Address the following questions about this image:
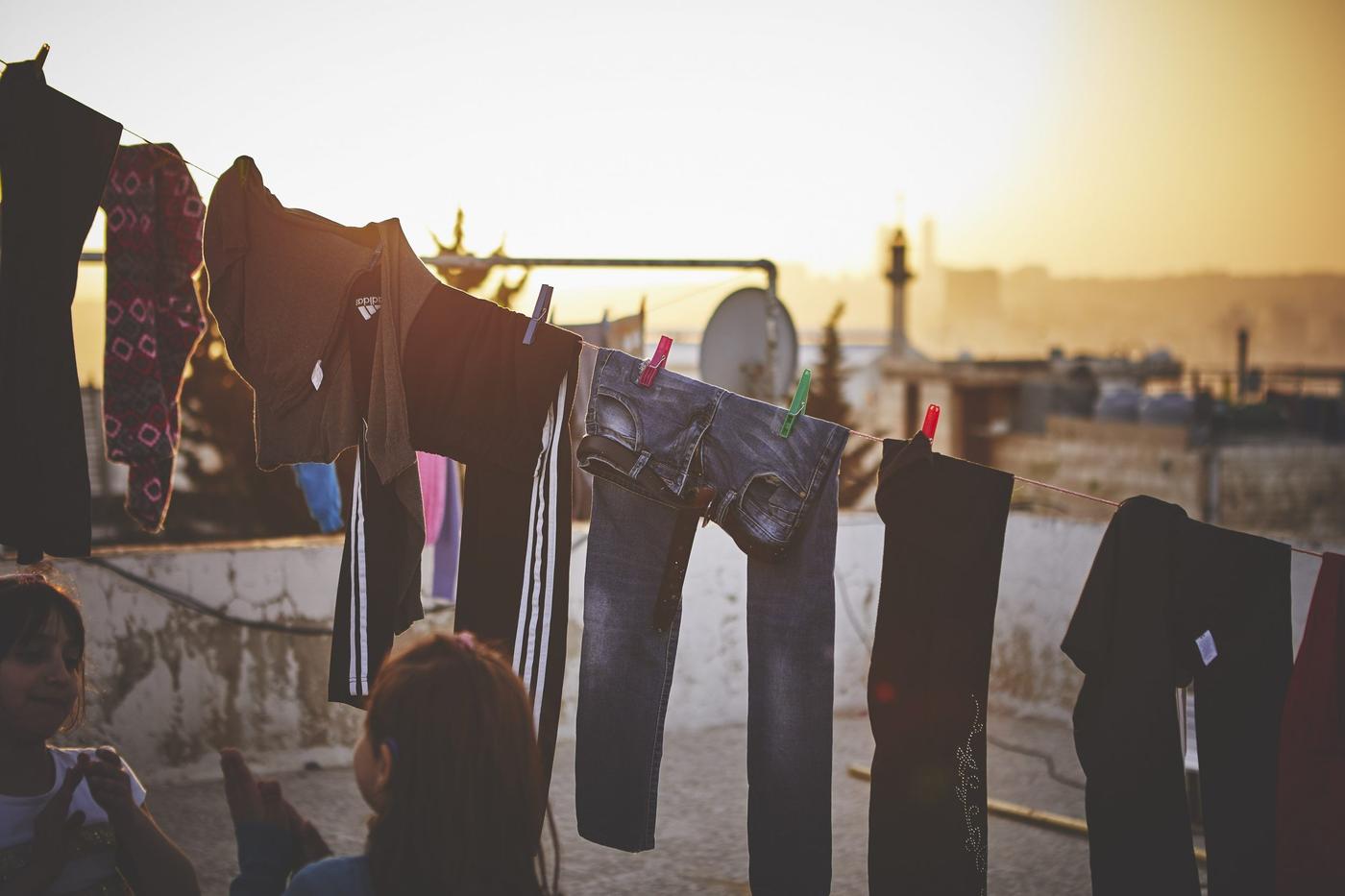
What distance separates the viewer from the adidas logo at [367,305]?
2850 mm

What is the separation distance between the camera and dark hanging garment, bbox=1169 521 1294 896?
271cm

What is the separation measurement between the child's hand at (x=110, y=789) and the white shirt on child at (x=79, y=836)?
3 centimetres

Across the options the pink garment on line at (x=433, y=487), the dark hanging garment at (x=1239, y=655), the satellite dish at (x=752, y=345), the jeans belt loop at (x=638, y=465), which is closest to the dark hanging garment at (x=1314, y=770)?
the dark hanging garment at (x=1239, y=655)

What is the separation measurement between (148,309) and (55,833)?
1.77m

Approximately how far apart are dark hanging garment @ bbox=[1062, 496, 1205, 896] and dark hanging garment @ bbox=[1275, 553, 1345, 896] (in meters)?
0.20

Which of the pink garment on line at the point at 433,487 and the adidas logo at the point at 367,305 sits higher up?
the adidas logo at the point at 367,305

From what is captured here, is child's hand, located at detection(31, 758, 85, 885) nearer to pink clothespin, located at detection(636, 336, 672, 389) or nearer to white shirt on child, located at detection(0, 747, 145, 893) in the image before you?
white shirt on child, located at detection(0, 747, 145, 893)

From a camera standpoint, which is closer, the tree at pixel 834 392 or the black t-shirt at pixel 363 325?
the black t-shirt at pixel 363 325

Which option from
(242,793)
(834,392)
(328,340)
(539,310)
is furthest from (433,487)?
(834,392)

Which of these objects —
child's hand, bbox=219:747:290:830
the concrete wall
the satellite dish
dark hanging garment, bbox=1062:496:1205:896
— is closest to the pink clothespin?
dark hanging garment, bbox=1062:496:1205:896

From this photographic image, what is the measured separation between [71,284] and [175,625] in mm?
3335

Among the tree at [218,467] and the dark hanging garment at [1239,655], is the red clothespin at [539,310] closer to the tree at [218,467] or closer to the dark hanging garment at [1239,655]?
the dark hanging garment at [1239,655]

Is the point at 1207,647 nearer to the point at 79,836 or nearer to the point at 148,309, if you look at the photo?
the point at 79,836

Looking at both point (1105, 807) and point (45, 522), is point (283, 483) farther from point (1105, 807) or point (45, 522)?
point (1105, 807)
